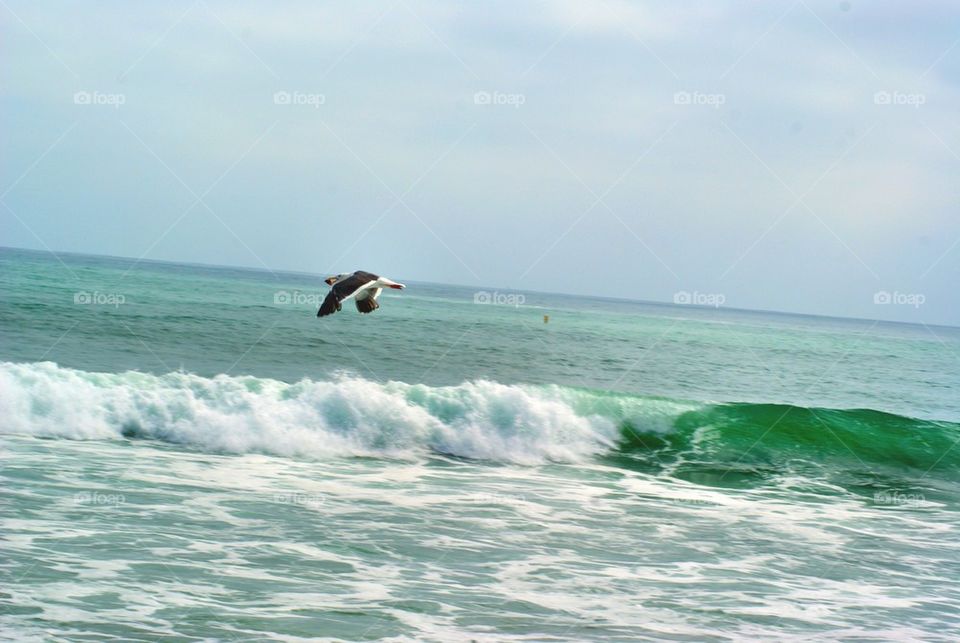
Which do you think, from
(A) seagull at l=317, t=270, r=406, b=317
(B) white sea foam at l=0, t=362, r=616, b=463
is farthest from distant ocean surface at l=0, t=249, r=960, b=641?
(A) seagull at l=317, t=270, r=406, b=317

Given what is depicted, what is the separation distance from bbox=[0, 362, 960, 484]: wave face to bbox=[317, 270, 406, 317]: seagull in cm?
613

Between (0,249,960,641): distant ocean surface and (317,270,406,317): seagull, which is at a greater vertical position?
(317,270,406,317): seagull

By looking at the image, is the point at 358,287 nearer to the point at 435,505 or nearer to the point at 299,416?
the point at 435,505

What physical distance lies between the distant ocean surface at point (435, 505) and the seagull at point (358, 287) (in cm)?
278

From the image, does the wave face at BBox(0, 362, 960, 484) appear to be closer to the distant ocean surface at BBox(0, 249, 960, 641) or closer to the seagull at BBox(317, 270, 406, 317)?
the distant ocean surface at BBox(0, 249, 960, 641)

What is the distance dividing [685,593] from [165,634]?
17.1 feet

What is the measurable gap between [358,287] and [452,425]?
8872 millimetres

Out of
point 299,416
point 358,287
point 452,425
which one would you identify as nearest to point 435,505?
point 358,287

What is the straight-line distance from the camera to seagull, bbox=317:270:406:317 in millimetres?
11398

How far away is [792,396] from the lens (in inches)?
1348

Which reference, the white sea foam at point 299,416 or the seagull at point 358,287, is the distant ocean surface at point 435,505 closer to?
the white sea foam at point 299,416

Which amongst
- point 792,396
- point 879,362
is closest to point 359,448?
point 792,396

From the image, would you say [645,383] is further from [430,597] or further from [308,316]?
[430,597]

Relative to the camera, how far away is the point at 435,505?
44.9ft
